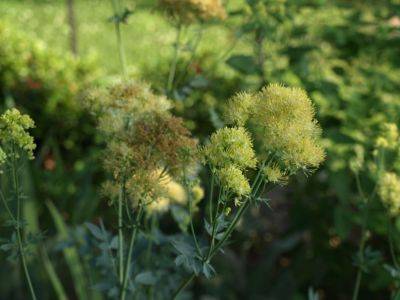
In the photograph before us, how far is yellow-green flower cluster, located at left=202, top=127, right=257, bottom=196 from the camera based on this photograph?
1.23 meters

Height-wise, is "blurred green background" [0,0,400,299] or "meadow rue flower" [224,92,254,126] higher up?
"meadow rue flower" [224,92,254,126]

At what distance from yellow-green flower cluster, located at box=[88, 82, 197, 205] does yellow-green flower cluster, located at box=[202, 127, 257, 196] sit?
11cm

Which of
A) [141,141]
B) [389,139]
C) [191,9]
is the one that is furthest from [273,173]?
[191,9]

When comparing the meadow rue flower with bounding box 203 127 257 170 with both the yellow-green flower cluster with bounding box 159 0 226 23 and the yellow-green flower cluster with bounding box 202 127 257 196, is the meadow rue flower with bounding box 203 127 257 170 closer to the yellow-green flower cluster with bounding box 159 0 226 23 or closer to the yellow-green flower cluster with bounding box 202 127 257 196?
the yellow-green flower cluster with bounding box 202 127 257 196

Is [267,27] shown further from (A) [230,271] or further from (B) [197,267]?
(B) [197,267]

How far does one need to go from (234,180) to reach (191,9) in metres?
0.92

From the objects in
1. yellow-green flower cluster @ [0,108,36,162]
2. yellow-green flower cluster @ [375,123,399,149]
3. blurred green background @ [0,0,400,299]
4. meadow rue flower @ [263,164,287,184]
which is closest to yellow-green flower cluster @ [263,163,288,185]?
meadow rue flower @ [263,164,287,184]

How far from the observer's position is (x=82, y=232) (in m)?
2.12

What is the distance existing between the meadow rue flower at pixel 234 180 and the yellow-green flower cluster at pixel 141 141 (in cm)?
13

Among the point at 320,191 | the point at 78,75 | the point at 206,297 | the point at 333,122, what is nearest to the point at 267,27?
the point at 333,122

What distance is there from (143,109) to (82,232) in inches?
31.9

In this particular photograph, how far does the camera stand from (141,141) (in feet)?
4.49

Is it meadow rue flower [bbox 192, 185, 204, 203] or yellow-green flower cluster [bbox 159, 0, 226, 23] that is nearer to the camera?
meadow rue flower [bbox 192, 185, 204, 203]

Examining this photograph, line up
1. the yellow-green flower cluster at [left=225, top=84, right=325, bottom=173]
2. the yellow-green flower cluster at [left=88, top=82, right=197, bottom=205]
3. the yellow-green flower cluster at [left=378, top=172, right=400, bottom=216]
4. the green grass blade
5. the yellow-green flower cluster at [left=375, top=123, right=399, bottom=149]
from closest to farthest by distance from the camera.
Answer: the yellow-green flower cluster at [left=225, top=84, right=325, bottom=173]
the yellow-green flower cluster at [left=88, top=82, right=197, bottom=205]
the yellow-green flower cluster at [left=378, top=172, right=400, bottom=216]
the yellow-green flower cluster at [left=375, top=123, right=399, bottom=149]
the green grass blade
